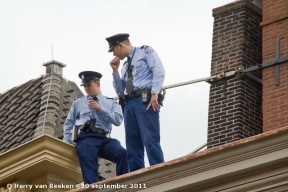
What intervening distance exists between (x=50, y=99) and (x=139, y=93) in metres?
6.14

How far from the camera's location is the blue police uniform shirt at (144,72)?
17.1 m

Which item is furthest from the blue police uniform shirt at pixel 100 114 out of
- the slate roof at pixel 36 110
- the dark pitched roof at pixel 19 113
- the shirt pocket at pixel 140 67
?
the dark pitched roof at pixel 19 113

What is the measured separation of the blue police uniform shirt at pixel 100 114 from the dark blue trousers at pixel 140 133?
1.52ft

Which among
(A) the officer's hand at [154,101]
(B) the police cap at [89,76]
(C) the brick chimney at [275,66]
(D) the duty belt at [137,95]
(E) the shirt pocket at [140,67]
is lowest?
(A) the officer's hand at [154,101]

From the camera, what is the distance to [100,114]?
58.1ft

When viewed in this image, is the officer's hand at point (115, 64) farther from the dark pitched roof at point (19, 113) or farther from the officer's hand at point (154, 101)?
the dark pitched roof at point (19, 113)

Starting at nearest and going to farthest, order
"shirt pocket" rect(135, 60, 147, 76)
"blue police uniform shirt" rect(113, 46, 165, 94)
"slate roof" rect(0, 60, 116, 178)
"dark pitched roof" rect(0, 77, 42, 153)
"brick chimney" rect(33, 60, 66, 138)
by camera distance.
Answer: "blue police uniform shirt" rect(113, 46, 165, 94)
"shirt pocket" rect(135, 60, 147, 76)
"brick chimney" rect(33, 60, 66, 138)
"slate roof" rect(0, 60, 116, 178)
"dark pitched roof" rect(0, 77, 42, 153)

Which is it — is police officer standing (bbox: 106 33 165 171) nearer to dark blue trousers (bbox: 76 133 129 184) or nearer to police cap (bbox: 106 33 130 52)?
police cap (bbox: 106 33 130 52)

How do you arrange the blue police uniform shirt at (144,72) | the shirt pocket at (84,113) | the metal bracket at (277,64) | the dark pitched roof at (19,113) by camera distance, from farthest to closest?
the dark pitched roof at (19,113)
the metal bracket at (277,64)
the shirt pocket at (84,113)
the blue police uniform shirt at (144,72)


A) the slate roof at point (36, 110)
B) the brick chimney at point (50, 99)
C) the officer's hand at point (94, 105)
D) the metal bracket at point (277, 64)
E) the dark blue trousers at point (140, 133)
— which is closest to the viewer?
the dark blue trousers at point (140, 133)

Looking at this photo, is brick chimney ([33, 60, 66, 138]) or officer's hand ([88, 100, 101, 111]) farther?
brick chimney ([33, 60, 66, 138])

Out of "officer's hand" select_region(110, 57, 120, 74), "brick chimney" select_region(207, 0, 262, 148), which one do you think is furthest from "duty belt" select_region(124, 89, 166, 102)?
"brick chimney" select_region(207, 0, 262, 148)

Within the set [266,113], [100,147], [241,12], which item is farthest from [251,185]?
[241,12]

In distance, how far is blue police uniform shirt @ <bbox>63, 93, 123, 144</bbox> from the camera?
696 inches
